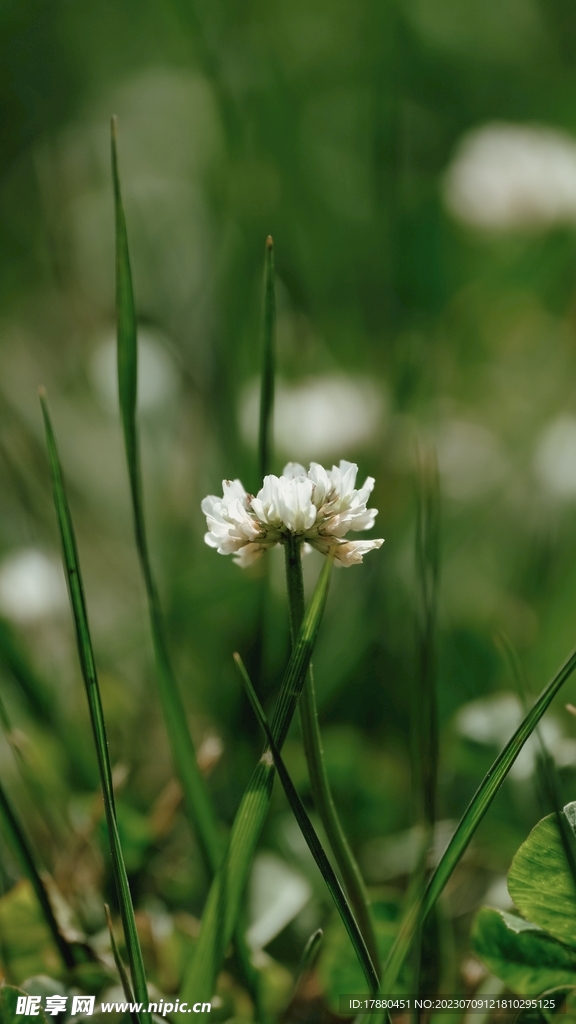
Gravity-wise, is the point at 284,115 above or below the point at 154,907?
above

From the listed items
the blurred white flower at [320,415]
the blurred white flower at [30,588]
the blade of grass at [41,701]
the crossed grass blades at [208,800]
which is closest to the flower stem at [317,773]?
the crossed grass blades at [208,800]

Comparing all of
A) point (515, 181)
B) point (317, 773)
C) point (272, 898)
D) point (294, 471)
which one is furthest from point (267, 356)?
point (515, 181)

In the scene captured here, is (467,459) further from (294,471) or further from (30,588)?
(294,471)

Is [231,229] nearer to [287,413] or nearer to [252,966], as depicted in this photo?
[287,413]

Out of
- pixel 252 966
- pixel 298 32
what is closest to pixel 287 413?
pixel 252 966

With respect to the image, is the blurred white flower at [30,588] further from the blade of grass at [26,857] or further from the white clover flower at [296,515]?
the white clover flower at [296,515]

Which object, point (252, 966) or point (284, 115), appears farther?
point (284, 115)
